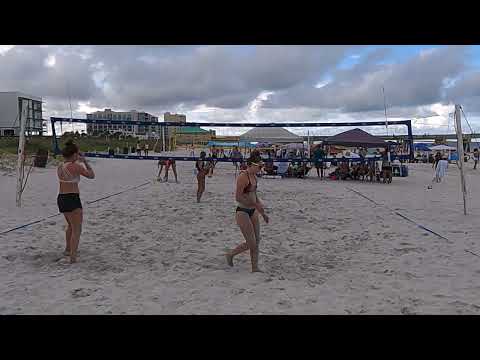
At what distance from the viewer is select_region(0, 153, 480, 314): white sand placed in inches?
126

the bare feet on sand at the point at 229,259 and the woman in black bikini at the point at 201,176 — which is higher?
the woman in black bikini at the point at 201,176

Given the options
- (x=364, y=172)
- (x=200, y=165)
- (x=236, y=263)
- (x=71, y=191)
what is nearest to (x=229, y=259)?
(x=236, y=263)

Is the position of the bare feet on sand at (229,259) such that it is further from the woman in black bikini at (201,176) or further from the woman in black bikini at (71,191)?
the woman in black bikini at (201,176)

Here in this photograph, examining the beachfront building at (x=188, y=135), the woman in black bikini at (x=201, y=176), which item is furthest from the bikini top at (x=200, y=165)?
the beachfront building at (x=188, y=135)

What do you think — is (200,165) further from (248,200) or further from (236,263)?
(248,200)

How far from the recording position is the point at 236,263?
4422mm

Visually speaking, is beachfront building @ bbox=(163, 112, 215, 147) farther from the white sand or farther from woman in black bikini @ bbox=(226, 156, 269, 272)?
woman in black bikini @ bbox=(226, 156, 269, 272)

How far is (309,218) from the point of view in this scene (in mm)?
7098

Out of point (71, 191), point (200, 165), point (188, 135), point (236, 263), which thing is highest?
point (188, 135)

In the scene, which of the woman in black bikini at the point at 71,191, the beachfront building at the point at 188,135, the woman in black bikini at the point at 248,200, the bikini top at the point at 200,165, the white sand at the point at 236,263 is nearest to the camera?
the white sand at the point at 236,263

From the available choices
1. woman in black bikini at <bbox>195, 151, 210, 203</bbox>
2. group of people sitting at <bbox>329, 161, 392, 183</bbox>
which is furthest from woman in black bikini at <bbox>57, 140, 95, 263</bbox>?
group of people sitting at <bbox>329, 161, 392, 183</bbox>

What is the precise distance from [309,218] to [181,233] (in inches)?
93.2

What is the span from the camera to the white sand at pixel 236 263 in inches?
126

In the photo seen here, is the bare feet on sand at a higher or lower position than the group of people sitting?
lower
